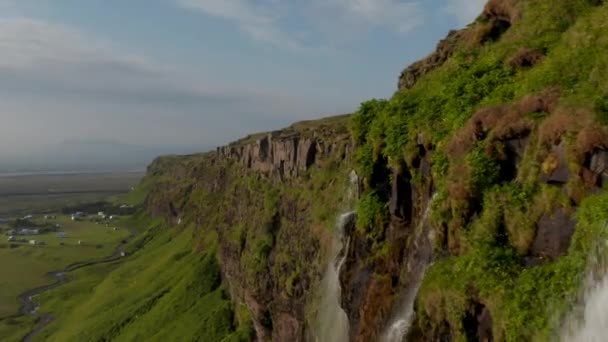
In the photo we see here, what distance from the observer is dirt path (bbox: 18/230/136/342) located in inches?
4739

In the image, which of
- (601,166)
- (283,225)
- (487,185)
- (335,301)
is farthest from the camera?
(283,225)

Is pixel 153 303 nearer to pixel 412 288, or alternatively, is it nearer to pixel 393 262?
pixel 393 262

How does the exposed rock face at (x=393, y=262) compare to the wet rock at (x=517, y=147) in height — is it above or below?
below

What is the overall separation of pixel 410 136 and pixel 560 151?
30.0ft

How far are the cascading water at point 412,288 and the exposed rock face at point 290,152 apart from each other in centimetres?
3699

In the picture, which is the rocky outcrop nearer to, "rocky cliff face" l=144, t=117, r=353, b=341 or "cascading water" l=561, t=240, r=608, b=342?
"rocky cliff face" l=144, t=117, r=353, b=341

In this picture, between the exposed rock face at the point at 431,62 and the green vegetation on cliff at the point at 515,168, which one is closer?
the green vegetation on cliff at the point at 515,168

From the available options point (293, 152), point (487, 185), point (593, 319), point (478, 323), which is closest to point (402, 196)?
point (487, 185)

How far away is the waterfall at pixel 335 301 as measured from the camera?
31.2 metres

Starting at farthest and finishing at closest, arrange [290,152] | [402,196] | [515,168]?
[290,152]
[402,196]
[515,168]

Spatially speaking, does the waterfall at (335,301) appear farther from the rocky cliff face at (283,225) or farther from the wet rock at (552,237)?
the wet rock at (552,237)

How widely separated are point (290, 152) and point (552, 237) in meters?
63.9

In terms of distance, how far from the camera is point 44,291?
151 metres

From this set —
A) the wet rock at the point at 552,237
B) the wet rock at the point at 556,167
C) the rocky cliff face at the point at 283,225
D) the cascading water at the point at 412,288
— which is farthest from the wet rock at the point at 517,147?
the rocky cliff face at the point at 283,225
